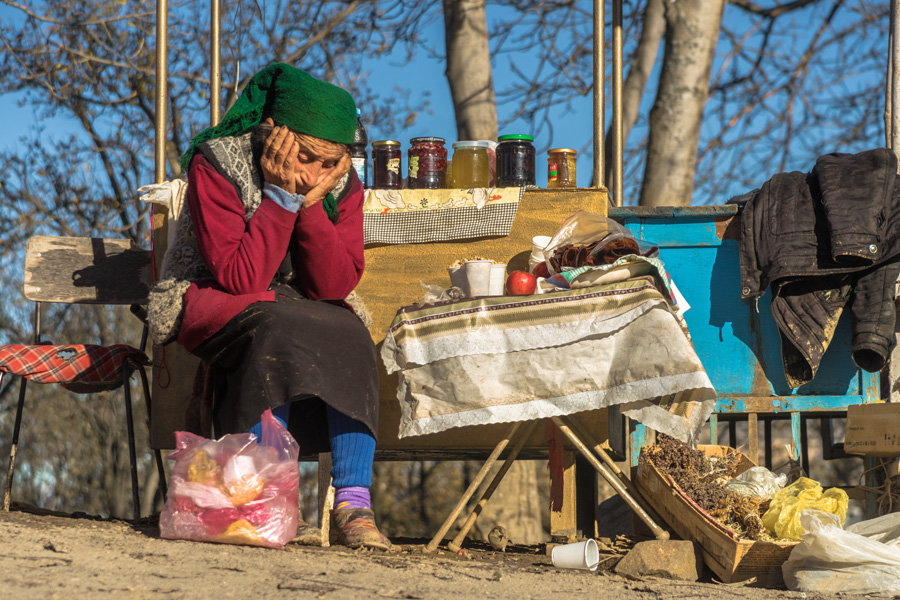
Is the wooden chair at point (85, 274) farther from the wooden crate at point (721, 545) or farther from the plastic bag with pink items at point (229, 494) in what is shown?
the wooden crate at point (721, 545)

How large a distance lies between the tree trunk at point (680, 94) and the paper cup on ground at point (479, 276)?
399 centimetres

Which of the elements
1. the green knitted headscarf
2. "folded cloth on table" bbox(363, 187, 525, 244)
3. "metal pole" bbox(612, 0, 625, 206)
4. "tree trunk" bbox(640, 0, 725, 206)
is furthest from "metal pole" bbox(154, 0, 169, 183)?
"tree trunk" bbox(640, 0, 725, 206)

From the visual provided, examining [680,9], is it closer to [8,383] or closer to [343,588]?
[343,588]

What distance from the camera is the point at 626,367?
127 inches

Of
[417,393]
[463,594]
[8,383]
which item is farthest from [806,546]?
[8,383]

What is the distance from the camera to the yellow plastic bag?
120 inches

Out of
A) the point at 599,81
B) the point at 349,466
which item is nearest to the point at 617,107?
the point at 599,81

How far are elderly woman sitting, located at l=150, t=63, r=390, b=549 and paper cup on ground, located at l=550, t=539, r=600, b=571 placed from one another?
0.59m

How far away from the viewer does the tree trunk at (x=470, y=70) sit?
7.52 m

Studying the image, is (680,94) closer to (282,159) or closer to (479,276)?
(479,276)

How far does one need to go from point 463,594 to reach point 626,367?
111 centimetres

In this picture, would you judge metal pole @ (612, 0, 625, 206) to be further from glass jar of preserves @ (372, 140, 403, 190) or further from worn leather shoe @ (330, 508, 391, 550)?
worn leather shoe @ (330, 508, 391, 550)

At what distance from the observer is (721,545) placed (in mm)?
3035

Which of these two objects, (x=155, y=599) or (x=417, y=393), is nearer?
(x=155, y=599)
